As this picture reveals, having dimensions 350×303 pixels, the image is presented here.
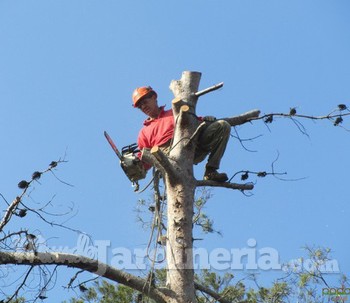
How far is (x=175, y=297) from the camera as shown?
4527mm

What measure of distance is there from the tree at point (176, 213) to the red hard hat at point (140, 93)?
0.98ft

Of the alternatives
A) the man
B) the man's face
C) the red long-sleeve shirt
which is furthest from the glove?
the man's face

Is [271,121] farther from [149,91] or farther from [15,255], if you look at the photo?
[15,255]

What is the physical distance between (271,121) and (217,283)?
2986mm

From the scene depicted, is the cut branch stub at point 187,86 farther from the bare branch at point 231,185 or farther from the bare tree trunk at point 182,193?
the bare branch at point 231,185

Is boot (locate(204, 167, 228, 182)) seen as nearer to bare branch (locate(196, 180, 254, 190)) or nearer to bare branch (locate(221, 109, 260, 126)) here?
bare branch (locate(196, 180, 254, 190))

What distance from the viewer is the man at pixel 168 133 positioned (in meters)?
5.50

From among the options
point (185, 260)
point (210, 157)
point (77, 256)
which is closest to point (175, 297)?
point (185, 260)

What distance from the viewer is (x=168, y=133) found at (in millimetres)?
5781

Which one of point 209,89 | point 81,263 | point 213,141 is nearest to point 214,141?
point 213,141

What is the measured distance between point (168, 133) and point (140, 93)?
0.57 metres

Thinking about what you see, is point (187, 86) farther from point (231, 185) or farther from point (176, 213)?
point (176, 213)

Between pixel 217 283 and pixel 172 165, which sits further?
pixel 217 283

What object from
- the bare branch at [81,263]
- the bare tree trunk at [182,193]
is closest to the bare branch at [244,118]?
the bare tree trunk at [182,193]
